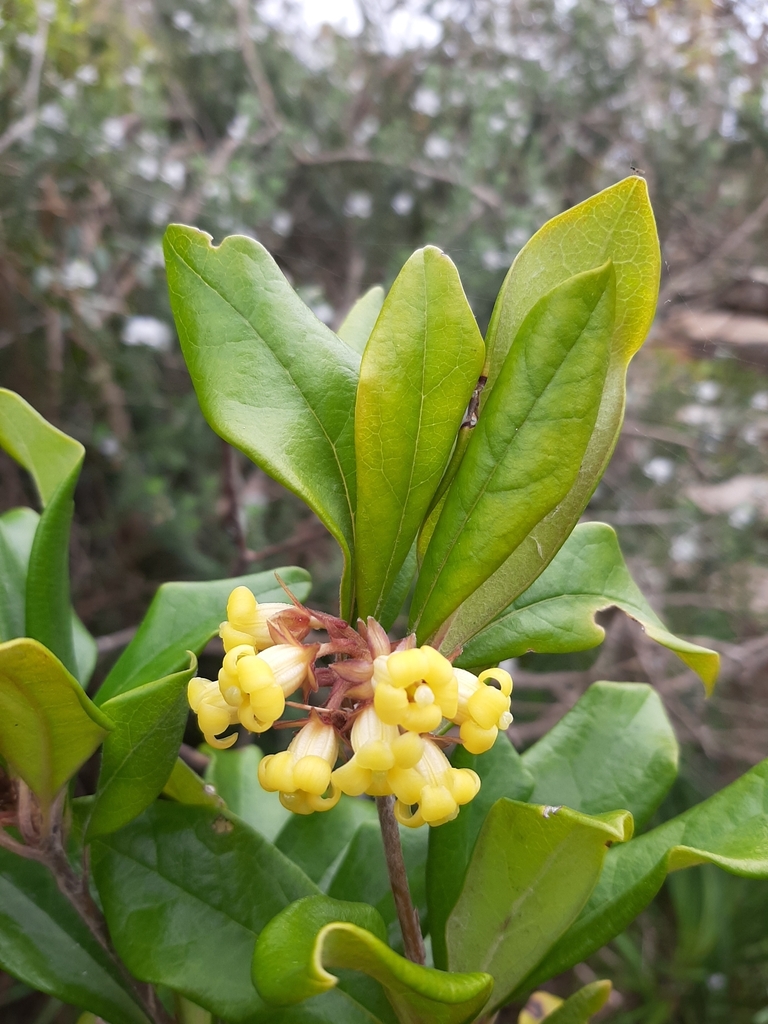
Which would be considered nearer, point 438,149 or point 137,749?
point 137,749

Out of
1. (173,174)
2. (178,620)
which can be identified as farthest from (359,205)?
(178,620)

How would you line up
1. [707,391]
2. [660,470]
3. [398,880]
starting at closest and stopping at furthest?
1. [398,880]
2. [660,470]
3. [707,391]

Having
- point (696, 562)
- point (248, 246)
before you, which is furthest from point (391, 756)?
point (696, 562)

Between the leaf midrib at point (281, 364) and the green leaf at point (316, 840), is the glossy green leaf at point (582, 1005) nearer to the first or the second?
the green leaf at point (316, 840)

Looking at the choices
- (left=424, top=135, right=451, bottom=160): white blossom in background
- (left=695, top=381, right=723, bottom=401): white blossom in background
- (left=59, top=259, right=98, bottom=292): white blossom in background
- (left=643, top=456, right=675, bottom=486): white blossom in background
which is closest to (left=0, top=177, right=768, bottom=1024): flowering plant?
(left=59, top=259, right=98, bottom=292): white blossom in background

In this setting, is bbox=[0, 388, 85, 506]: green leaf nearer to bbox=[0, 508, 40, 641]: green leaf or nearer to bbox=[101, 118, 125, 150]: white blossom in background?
bbox=[0, 508, 40, 641]: green leaf

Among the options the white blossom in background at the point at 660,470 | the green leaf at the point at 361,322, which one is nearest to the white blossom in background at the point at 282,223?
the white blossom in background at the point at 660,470

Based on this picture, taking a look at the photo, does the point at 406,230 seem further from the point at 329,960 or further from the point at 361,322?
the point at 329,960

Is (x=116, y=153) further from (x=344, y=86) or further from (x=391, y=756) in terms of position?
(x=391, y=756)
